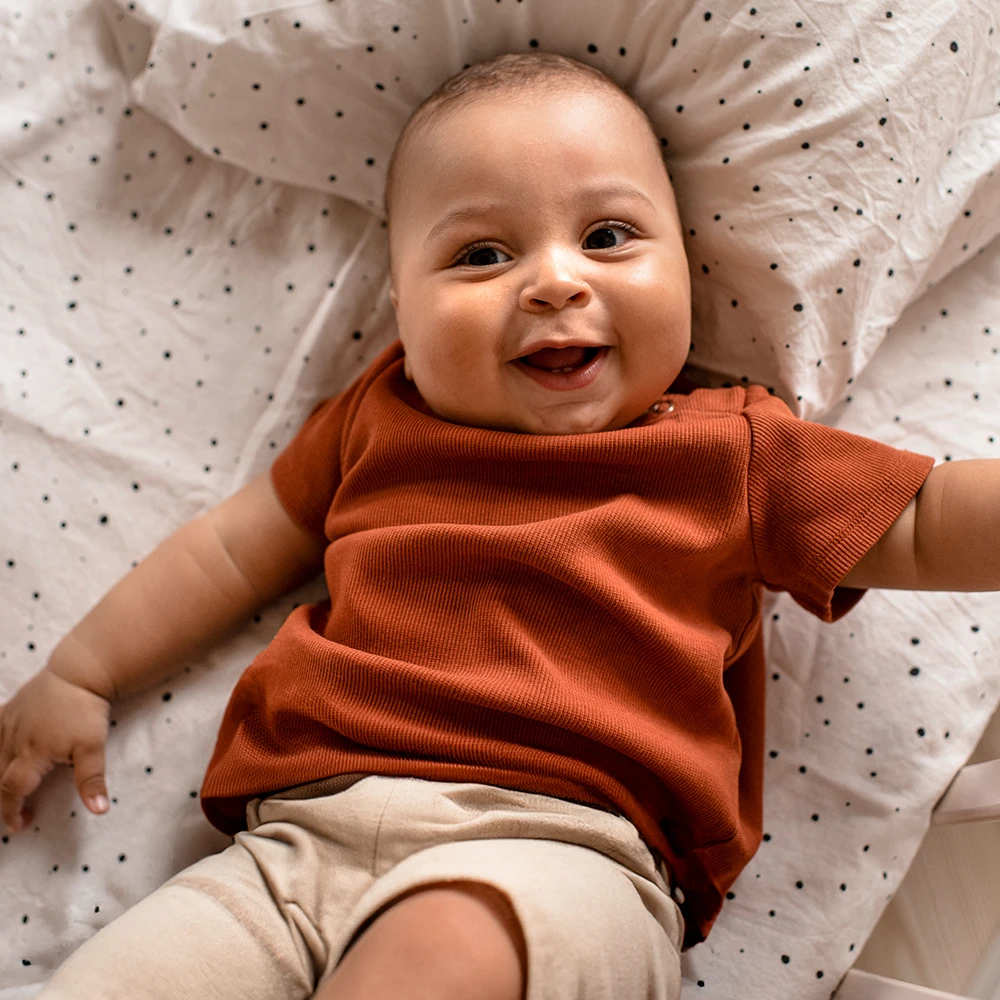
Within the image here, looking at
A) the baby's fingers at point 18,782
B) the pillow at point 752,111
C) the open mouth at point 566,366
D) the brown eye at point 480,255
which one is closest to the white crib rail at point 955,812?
the pillow at point 752,111

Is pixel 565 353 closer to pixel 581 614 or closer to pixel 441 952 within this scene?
pixel 581 614

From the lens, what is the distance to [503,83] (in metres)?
0.87

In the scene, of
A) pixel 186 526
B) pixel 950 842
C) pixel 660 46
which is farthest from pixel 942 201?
pixel 186 526

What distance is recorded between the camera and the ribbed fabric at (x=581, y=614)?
0.79 meters

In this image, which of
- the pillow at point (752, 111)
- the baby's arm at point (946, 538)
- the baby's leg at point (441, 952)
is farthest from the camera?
the pillow at point (752, 111)

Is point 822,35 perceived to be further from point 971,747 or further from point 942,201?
point 971,747

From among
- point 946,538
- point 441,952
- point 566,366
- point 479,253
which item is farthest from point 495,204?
point 441,952

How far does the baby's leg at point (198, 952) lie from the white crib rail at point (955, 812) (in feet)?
1.71

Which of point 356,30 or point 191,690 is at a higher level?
point 356,30

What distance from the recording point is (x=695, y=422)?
0.85 metres

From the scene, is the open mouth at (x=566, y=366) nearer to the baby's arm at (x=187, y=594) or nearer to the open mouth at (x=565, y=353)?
the open mouth at (x=565, y=353)

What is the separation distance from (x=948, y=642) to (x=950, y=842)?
227mm

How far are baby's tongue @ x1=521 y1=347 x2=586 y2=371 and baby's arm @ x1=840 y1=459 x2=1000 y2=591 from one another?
0.30 metres

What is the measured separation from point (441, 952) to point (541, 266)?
0.53 m
